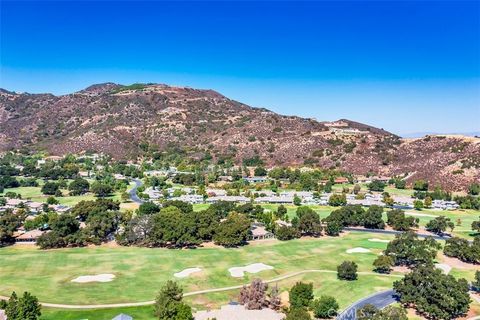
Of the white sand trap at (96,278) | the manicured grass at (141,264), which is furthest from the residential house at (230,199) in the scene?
the white sand trap at (96,278)

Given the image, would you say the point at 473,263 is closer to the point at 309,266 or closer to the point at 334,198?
the point at 309,266

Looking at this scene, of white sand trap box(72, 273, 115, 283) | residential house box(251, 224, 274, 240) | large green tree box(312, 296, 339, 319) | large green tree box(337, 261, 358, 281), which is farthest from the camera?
residential house box(251, 224, 274, 240)

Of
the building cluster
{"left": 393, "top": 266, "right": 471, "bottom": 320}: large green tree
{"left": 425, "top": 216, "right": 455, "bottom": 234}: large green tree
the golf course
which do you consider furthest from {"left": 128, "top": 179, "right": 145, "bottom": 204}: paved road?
{"left": 393, "top": 266, "right": 471, "bottom": 320}: large green tree

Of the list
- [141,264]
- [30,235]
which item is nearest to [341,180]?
[141,264]

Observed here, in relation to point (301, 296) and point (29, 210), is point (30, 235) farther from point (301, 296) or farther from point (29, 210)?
point (301, 296)

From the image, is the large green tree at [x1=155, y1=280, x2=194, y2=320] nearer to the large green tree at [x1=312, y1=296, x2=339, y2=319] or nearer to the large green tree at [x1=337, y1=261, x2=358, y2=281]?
the large green tree at [x1=312, y1=296, x2=339, y2=319]

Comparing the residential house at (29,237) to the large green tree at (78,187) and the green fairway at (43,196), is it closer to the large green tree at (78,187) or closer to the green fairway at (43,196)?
the green fairway at (43,196)
